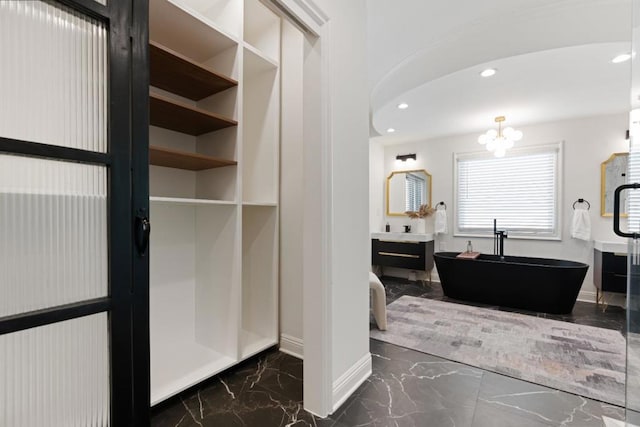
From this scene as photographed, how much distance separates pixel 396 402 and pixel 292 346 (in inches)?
35.9

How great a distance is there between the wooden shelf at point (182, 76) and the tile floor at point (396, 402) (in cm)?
201

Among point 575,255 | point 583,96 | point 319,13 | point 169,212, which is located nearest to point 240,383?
point 169,212

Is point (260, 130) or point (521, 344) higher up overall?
point (260, 130)

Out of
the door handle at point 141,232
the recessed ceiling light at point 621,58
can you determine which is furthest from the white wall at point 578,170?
the door handle at point 141,232

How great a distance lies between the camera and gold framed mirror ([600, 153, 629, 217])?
12.4 feet

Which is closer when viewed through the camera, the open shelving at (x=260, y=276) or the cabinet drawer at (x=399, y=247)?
the open shelving at (x=260, y=276)

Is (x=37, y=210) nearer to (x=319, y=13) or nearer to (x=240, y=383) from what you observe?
(x=319, y=13)

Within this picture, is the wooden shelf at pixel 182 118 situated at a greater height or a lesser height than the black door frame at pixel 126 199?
greater

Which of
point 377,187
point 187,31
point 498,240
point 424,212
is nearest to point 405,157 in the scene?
point 377,187

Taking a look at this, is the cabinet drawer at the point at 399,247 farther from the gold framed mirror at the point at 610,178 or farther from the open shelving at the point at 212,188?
the open shelving at the point at 212,188

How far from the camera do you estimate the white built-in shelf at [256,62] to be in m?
2.16

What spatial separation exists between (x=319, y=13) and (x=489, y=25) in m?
1.41

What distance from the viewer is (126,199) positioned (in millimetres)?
909

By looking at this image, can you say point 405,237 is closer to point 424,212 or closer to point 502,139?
point 424,212
